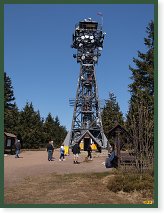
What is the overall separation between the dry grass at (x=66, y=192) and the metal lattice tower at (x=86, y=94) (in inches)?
1053

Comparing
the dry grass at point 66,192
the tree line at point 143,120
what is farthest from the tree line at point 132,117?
the dry grass at point 66,192

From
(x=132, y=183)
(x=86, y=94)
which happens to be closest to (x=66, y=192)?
(x=132, y=183)

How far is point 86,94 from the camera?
41.9 metres

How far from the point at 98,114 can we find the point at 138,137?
91.9ft

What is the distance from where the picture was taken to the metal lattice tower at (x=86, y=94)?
1545 inches

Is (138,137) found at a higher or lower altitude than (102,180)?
higher

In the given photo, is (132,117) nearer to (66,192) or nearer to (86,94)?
(66,192)

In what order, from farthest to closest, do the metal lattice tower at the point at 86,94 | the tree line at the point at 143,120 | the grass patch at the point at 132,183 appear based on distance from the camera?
1. the metal lattice tower at the point at 86,94
2. the tree line at the point at 143,120
3. the grass patch at the point at 132,183

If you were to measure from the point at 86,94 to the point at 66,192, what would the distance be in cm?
3176

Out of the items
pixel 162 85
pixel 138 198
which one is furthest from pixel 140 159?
pixel 162 85

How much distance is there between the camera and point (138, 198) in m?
9.87

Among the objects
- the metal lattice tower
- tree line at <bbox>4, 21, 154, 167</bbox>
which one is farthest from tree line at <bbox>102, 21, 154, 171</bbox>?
the metal lattice tower

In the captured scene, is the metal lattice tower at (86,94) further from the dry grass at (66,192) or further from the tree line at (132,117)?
the dry grass at (66,192)
